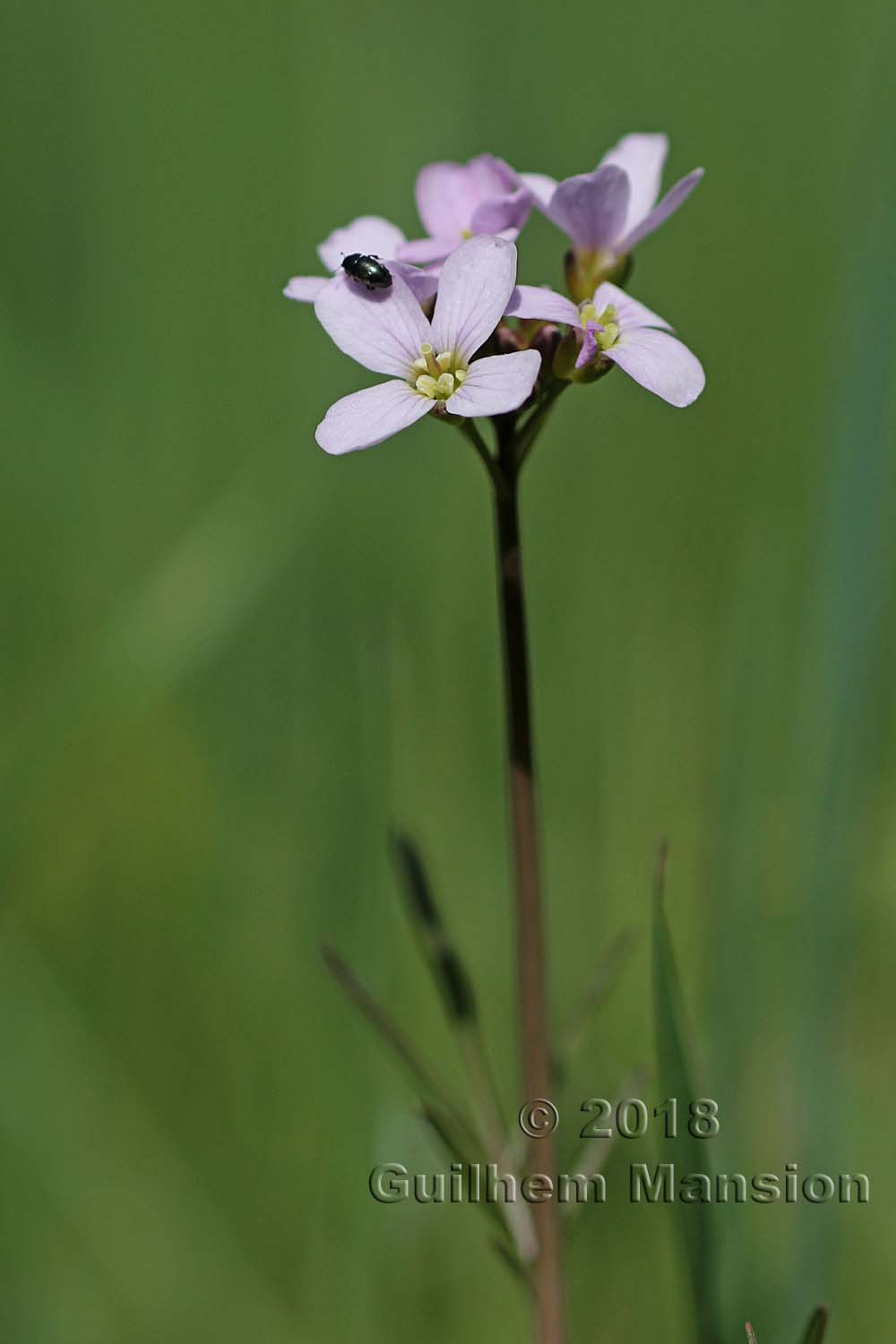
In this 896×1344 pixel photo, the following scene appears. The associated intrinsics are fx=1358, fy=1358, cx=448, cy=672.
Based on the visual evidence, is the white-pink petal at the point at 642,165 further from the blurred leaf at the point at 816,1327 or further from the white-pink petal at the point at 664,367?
the blurred leaf at the point at 816,1327

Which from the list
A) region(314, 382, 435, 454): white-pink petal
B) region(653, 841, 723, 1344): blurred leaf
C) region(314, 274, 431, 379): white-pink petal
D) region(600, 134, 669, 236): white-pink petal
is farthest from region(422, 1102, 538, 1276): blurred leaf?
region(600, 134, 669, 236): white-pink petal

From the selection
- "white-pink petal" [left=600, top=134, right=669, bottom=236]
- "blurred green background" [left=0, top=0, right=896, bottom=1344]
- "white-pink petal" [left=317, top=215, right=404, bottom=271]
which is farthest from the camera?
"blurred green background" [left=0, top=0, right=896, bottom=1344]

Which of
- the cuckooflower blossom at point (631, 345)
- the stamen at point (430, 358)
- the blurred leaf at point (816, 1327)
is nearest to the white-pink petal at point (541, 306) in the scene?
the cuckooflower blossom at point (631, 345)

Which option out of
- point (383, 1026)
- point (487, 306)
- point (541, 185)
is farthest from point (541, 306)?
point (383, 1026)

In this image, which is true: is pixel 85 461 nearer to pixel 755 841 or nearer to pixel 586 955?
pixel 586 955

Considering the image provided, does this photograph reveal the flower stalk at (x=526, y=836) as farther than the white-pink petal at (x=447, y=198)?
No

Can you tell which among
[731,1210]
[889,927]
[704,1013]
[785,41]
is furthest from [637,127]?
[731,1210]

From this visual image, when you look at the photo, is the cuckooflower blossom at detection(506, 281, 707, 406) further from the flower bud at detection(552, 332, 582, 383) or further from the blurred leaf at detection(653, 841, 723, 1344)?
the blurred leaf at detection(653, 841, 723, 1344)
